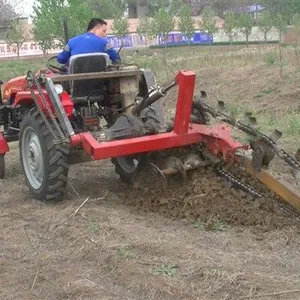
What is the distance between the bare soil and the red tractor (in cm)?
23

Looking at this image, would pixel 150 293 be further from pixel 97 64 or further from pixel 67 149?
pixel 97 64

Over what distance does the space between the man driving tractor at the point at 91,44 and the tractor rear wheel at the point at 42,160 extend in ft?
2.70

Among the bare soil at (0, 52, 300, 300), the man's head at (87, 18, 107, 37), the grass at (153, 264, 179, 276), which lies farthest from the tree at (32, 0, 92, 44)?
the grass at (153, 264, 179, 276)

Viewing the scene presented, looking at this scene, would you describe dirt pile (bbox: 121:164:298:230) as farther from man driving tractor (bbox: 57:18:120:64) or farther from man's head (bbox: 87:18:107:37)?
man's head (bbox: 87:18:107:37)

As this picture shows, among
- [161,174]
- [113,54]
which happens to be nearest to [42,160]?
[161,174]

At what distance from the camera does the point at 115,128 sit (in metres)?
6.00

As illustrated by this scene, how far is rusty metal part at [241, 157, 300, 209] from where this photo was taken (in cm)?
497

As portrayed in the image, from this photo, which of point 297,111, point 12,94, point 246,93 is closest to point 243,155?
point 12,94

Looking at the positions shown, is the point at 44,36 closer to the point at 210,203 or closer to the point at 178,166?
the point at 178,166

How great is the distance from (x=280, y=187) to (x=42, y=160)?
91.2 inches

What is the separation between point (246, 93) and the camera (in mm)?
16938

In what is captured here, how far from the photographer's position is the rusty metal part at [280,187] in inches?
196

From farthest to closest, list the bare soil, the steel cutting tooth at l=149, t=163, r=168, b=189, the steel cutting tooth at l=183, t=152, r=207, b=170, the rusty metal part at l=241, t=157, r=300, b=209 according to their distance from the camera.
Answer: the steel cutting tooth at l=149, t=163, r=168, b=189, the steel cutting tooth at l=183, t=152, r=207, b=170, the rusty metal part at l=241, t=157, r=300, b=209, the bare soil

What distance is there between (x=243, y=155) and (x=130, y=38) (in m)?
49.5
